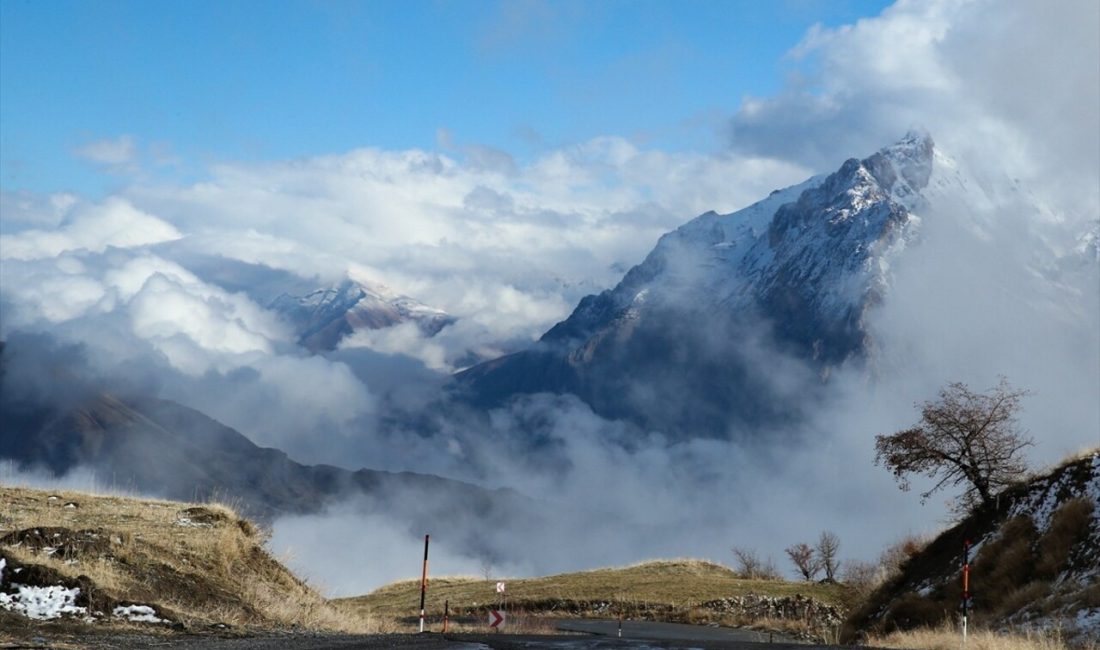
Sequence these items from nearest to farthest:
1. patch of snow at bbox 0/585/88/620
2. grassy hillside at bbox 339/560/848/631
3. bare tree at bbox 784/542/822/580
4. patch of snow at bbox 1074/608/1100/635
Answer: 1. patch of snow at bbox 0/585/88/620
2. patch of snow at bbox 1074/608/1100/635
3. grassy hillside at bbox 339/560/848/631
4. bare tree at bbox 784/542/822/580

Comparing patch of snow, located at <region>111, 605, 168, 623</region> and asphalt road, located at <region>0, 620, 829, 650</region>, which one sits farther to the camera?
patch of snow, located at <region>111, 605, 168, 623</region>

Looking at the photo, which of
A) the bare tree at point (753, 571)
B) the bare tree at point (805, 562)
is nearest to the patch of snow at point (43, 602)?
the bare tree at point (753, 571)

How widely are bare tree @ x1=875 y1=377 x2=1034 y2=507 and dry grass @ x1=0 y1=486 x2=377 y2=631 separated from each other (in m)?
18.5

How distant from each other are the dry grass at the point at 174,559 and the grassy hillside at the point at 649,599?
27.8 metres

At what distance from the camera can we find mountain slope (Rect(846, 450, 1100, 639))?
976 inches

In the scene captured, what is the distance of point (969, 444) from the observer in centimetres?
3550

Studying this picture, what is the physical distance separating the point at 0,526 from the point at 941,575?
86.3ft

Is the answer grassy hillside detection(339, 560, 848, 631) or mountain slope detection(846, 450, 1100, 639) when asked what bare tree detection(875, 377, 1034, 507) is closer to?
mountain slope detection(846, 450, 1100, 639)

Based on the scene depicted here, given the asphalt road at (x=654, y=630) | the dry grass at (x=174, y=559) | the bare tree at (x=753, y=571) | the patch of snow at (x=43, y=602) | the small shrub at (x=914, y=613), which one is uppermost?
the bare tree at (x=753, y=571)

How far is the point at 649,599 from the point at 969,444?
35.8 meters


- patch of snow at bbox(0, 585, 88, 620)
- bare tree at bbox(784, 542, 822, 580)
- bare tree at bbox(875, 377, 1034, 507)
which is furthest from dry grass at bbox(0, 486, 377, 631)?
bare tree at bbox(784, 542, 822, 580)

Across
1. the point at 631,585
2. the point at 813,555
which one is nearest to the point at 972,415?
the point at 631,585

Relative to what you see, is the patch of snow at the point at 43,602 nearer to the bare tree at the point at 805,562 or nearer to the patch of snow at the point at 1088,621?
the patch of snow at the point at 1088,621

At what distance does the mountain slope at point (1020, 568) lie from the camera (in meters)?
24.8
